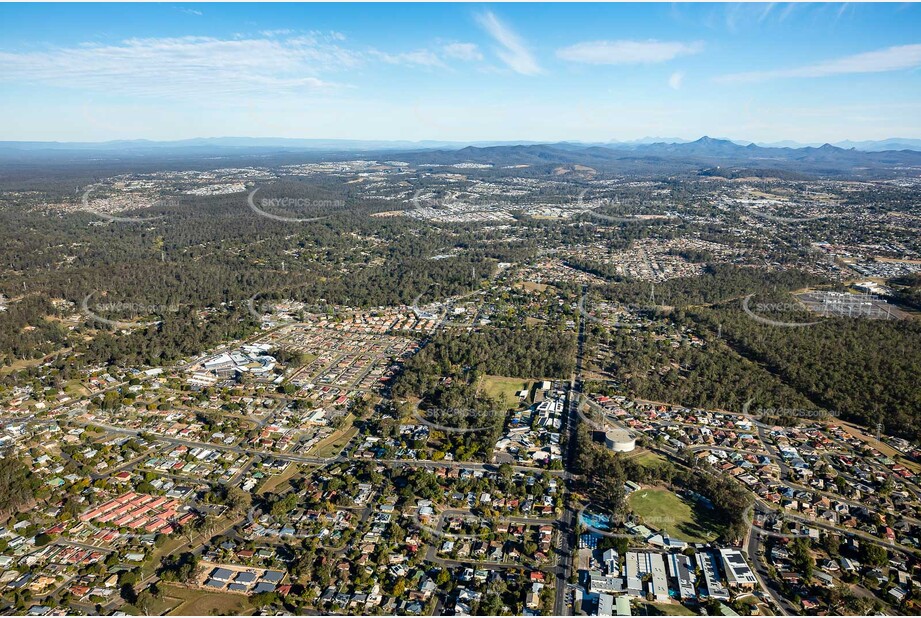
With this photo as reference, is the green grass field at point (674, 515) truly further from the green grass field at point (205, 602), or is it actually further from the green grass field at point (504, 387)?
the green grass field at point (205, 602)

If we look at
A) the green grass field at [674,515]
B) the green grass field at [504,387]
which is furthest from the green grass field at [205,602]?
the green grass field at [504,387]

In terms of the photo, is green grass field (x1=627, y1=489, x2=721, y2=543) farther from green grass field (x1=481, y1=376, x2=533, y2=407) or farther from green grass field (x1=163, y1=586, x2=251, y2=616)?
green grass field (x1=163, y1=586, x2=251, y2=616)

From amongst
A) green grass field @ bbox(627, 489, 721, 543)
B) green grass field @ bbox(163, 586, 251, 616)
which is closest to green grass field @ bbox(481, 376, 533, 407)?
green grass field @ bbox(627, 489, 721, 543)

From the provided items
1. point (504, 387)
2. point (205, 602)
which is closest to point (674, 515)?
point (504, 387)

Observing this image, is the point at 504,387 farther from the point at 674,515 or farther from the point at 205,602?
the point at 205,602

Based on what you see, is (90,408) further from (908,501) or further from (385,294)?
(908,501)

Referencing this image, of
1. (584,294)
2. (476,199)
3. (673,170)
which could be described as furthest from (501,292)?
(673,170)

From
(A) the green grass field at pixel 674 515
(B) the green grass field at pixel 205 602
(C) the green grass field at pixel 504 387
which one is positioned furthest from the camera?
(C) the green grass field at pixel 504 387

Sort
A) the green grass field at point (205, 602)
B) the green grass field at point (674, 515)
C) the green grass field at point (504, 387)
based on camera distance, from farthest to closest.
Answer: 1. the green grass field at point (504, 387)
2. the green grass field at point (674, 515)
3. the green grass field at point (205, 602)
